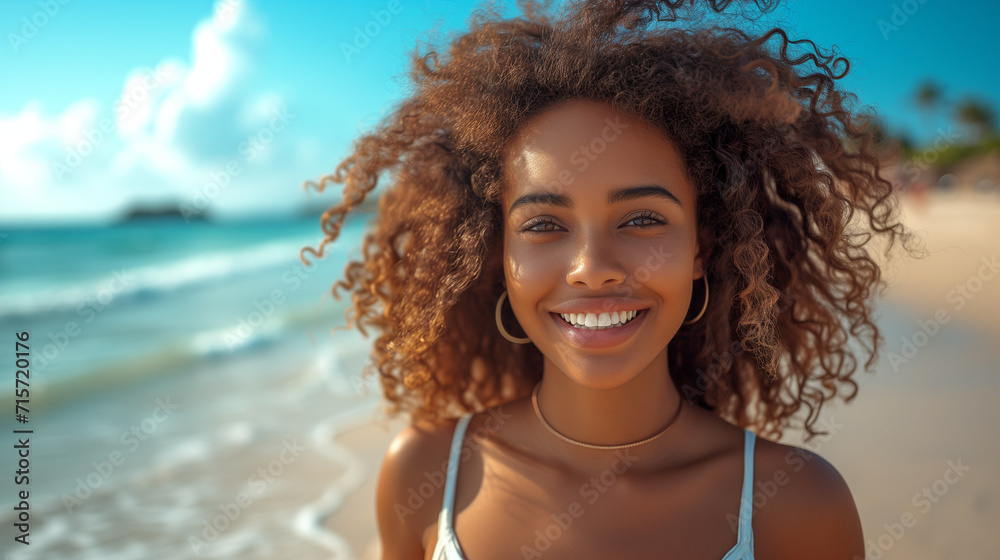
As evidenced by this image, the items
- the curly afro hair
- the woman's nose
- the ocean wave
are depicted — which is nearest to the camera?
the woman's nose

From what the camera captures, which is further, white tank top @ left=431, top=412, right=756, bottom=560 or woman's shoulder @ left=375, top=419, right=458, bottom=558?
woman's shoulder @ left=375, top=419, right=458, bottom=558

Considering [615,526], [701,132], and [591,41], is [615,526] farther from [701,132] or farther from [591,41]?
[591,41]

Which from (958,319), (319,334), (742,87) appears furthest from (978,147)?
(742,87)

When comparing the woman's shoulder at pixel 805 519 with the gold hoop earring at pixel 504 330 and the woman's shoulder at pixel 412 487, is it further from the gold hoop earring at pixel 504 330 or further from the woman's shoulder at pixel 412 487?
the woman's shoulder at pixel 412 487

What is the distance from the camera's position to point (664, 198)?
87.0 inches

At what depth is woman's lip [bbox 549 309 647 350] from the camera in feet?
7.20

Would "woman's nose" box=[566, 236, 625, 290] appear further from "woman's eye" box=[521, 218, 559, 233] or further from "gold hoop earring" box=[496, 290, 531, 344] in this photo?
"gold hoop earring" box=[496, 290, 531, 344]

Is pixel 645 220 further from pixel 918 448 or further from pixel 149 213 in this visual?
pixel 149 213

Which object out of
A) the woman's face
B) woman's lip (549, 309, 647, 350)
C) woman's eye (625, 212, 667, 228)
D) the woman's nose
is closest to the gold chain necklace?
the woman's face

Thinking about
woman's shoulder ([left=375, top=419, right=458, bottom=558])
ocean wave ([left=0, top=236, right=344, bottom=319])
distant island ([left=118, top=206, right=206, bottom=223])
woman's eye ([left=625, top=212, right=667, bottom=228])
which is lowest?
woman's shoulder ([left=375, top=419, right=458, bottom=558])

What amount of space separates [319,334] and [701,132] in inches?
348

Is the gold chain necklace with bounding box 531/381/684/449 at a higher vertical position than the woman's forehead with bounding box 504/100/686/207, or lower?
lower

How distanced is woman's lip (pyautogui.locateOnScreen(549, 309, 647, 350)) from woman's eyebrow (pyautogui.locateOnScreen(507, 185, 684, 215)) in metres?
0.37

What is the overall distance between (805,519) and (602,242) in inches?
44.8
